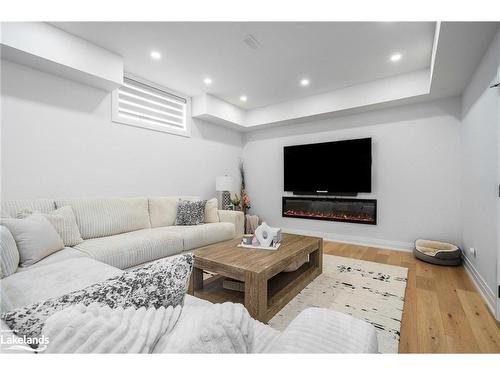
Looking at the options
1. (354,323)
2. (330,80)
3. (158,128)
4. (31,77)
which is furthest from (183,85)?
(354,323)

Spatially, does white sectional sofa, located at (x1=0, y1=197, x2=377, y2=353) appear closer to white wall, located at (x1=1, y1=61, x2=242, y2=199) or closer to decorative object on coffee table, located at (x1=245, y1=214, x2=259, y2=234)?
white wall, located at (x1=1, y1=61, x2=242, y2=199)

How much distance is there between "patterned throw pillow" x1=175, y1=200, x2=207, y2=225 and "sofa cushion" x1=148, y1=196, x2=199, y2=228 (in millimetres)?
91

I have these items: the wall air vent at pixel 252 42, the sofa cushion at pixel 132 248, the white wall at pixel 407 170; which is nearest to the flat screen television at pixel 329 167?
the white wall at pixel 407 170

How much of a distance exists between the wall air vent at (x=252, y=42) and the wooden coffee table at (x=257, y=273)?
216 cm

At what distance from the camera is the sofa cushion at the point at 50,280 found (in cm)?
120

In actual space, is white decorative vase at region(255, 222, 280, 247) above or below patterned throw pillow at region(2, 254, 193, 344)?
below

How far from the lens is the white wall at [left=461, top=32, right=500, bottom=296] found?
200 cm

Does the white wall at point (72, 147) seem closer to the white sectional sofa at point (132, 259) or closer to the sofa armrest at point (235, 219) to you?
the white sectional sofa at point (132, 259)

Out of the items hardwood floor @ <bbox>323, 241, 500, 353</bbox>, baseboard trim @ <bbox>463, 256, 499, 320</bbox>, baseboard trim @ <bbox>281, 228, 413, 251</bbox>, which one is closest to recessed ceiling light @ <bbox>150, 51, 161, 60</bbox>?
hardwood floor @ <bbox>323, 241, 500, 353</bbox>

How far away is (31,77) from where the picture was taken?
253cm

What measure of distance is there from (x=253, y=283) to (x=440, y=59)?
9.11ft

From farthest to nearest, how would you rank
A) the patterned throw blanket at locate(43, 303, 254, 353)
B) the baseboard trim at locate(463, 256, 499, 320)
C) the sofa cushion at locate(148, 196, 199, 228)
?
the sofa cushion at locate(148, 196, 199, 228) < the baseboard trim at locate(463, 256, 499, 320) < the patterned throw blanket at locate(43, 303, 254, 353)

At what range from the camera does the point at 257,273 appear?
163 centimetres
